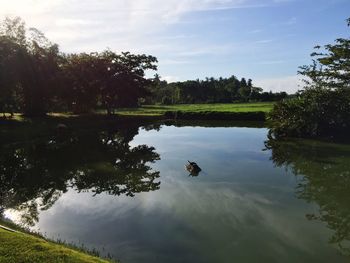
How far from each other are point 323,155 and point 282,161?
3989mm

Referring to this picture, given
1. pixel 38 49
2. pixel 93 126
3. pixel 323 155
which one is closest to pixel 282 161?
pixel 323 155

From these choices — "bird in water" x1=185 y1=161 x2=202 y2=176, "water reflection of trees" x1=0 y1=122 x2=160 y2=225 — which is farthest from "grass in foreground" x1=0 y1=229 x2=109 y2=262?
"bird in water" x1=185 y1=161 x2=202 y2=176

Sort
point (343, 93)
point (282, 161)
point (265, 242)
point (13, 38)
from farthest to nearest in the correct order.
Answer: point (13, 38), point (343, 93), point (282, 161), point (265, 242)

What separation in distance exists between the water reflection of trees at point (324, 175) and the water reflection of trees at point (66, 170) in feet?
27.9

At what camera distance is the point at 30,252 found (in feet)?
31.1

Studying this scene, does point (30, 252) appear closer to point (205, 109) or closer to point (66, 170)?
point (66, 170)

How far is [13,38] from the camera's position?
47.4 metres

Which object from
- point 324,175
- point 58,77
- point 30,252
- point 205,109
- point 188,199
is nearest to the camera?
point 30,252

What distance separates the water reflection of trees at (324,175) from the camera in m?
15.3

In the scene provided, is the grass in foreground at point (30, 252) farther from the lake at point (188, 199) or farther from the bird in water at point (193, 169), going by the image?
the bird in water at point (193, 169)

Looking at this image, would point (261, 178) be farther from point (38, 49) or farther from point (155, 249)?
point (38, 49)

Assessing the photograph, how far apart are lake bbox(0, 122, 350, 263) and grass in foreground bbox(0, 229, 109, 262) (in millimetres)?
2705

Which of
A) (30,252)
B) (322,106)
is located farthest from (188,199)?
(322,106)

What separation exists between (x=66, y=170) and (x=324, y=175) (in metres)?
16.4
